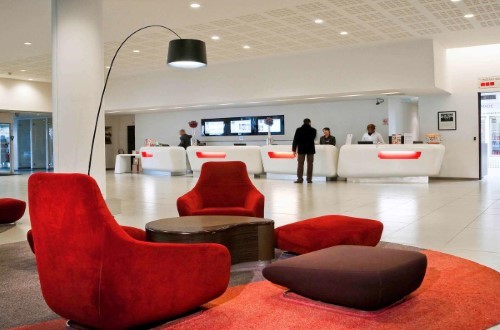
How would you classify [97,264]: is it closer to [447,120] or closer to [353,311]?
[353,311]

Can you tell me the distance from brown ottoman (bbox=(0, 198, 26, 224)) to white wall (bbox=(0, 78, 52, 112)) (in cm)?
1251

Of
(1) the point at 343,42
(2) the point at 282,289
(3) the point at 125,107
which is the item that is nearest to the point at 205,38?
(1) the point at 343,42

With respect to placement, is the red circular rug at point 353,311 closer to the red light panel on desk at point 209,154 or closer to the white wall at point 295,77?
the white wall at point 295,77

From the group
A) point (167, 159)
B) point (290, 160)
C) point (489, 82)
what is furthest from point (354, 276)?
point (167, 159)

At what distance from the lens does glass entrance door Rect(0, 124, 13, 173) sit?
19078 millimetres

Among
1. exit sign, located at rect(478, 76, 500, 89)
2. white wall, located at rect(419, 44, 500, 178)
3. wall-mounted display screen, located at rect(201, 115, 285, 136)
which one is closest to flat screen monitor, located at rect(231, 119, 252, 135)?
wall-mounted display screen, located at rect(201, 115, 285, 136)

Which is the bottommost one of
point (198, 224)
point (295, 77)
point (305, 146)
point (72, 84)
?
point (198, 224)

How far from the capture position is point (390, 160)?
12.4 m

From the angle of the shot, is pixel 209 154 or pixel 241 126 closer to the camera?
pixel 209 154

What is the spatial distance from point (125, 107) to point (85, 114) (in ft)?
37.0

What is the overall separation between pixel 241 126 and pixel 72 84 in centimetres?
1079

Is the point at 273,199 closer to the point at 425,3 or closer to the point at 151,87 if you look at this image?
the point at 425,3

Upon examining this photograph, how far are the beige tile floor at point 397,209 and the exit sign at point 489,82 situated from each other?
2.87 metres

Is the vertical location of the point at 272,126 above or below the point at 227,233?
above
